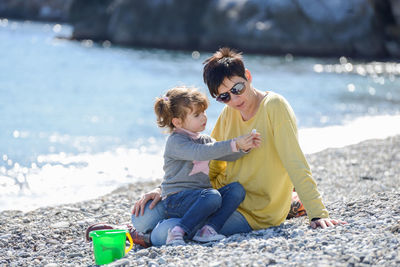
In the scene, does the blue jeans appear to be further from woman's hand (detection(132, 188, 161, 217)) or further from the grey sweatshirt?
the grey sweatshirt

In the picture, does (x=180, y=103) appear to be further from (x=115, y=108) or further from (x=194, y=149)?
(x=115, y=108)

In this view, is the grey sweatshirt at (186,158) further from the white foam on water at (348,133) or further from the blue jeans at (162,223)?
the white foam on water at (348,133)

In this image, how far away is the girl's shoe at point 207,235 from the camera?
461cm

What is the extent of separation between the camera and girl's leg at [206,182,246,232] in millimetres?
4742

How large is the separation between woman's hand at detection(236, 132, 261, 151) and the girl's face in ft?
1.52

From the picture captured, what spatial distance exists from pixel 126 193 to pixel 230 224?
3394mm

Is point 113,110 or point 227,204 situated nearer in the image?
point 227,204

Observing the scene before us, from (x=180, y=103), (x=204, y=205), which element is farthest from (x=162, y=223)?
(x=180, y=103)

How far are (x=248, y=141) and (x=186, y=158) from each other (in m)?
0.57

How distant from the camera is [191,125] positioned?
15.9ft

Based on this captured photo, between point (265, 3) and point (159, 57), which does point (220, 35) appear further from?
point (159, 57)

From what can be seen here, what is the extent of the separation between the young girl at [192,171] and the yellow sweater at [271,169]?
157mm

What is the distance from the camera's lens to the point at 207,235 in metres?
4.62

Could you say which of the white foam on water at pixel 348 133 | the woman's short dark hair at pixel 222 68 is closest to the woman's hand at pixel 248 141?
the woman's short dark hair at pixel 222 68
